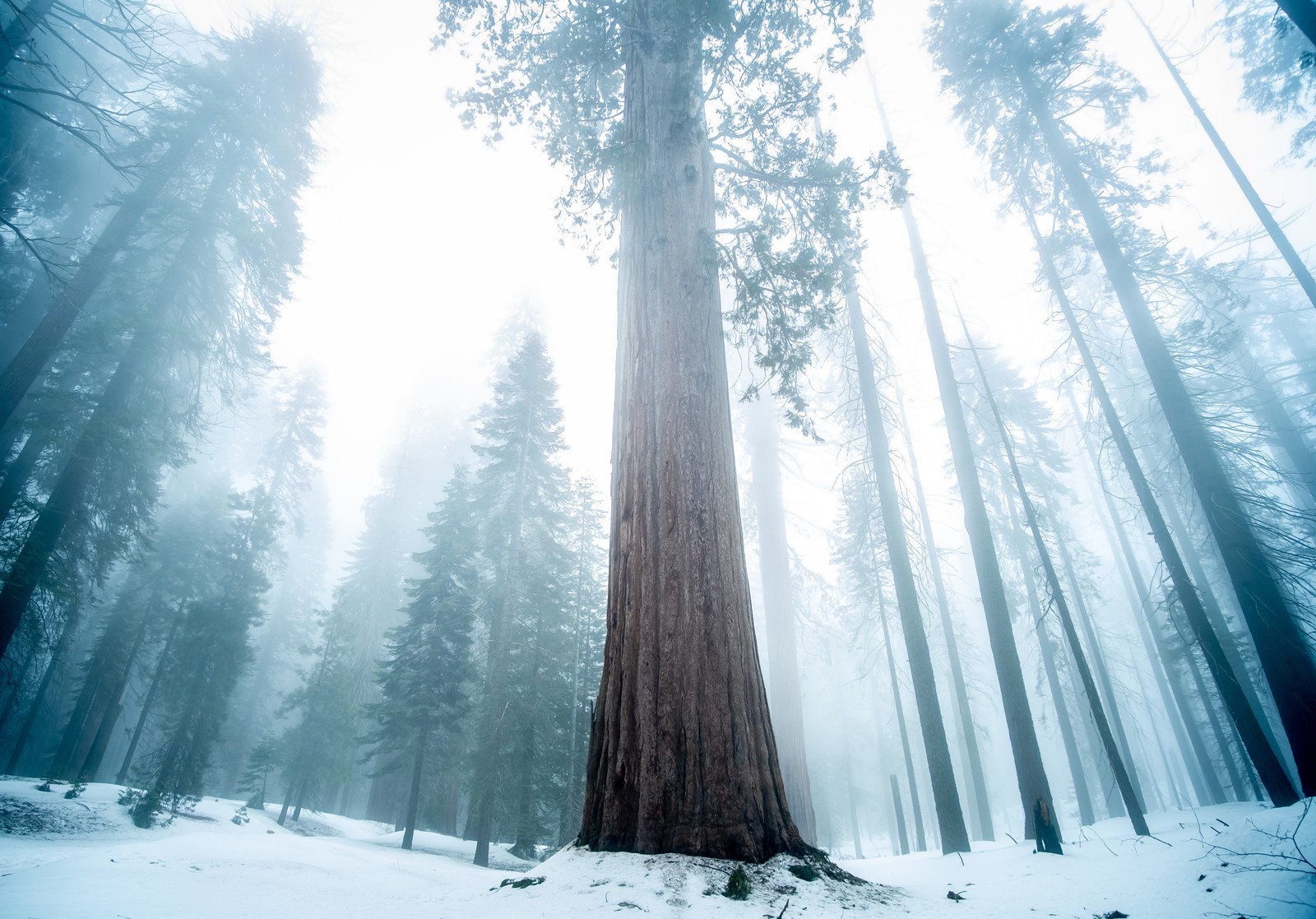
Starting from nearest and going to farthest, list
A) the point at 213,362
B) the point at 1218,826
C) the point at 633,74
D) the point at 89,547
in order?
the point at 633,74 → the point at 1218,826 → the point at 89,547 → the point at 213,362

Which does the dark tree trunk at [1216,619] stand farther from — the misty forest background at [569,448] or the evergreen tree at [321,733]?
the evergreen tree at [321,733]

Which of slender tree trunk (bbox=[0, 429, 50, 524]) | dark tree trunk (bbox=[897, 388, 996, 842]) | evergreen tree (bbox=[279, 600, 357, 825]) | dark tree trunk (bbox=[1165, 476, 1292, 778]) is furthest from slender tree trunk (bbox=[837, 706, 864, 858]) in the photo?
slender tree trunk (bbox=[0, 429, 50, 524])

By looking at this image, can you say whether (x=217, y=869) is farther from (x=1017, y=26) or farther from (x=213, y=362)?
(x=1017, y=26)

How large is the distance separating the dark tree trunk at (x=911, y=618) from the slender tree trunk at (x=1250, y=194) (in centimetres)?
1017

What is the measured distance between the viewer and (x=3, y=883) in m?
3.22

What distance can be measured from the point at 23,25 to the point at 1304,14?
592 inches

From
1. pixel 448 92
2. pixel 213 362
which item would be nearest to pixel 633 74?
pixel 448 92

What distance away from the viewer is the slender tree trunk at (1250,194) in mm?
11695

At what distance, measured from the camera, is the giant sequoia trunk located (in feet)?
8.87

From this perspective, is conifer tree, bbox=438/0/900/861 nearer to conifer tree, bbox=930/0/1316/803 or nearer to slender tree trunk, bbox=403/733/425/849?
conifer tree, bbox=930/0/1316/803

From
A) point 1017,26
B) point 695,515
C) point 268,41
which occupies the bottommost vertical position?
point 695,515

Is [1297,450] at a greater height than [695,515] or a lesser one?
greater

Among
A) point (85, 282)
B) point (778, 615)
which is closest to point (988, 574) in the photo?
point (778, 615)

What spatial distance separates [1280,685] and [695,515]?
865 centimetres
